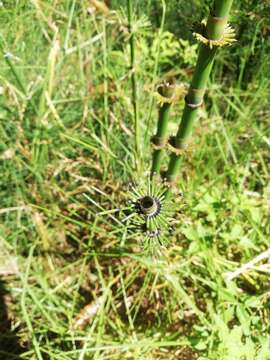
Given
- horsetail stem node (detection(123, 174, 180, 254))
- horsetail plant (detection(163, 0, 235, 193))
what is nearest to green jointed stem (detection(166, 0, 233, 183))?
horsetail plant (detection(163, 0, 235, 193))

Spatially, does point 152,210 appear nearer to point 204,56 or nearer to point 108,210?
point 204,56

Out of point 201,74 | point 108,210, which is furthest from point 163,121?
point 108,210

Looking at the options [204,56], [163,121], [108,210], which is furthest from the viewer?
[108,210]

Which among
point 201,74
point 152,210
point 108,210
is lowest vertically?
point 108,210

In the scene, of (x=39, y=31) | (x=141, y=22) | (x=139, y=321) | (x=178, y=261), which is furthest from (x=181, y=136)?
(x=39, y=31)

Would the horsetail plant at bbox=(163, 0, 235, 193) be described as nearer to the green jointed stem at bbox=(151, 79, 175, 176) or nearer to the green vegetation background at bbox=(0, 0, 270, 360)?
the green jointed stem at bbox=(151, 79, 175, 176)

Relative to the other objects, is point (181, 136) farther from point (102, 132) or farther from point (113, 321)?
point (113, 321)
